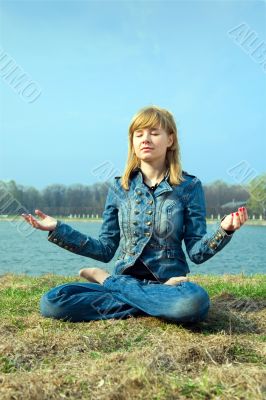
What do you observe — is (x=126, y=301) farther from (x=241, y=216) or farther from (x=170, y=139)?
(x=170, y=139)

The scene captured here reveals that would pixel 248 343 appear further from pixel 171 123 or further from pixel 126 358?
pixel 171 123

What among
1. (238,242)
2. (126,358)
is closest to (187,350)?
(126,358)

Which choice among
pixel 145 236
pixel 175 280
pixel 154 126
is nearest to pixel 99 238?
pixel 145 236

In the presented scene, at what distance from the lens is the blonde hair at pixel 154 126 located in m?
4.66

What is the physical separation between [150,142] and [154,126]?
15cm

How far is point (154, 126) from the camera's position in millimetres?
4645

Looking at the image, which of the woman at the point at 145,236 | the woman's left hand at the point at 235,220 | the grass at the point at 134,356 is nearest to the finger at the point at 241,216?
the woman's left hand at the point at 235,220

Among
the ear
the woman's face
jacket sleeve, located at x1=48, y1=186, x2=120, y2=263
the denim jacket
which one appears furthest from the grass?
Answer: the ear

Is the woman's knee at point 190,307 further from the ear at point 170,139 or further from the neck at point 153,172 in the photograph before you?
the ear at point 170,139

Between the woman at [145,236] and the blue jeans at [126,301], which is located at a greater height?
the woman at [145,236]

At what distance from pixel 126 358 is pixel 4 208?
6.62m

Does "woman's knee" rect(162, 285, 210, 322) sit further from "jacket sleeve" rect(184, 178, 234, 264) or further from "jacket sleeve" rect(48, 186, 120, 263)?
"jacket sleeve" rect(48, 186, 120, 263)

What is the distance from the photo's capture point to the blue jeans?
4195mm

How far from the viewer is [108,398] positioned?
2.64 metres
